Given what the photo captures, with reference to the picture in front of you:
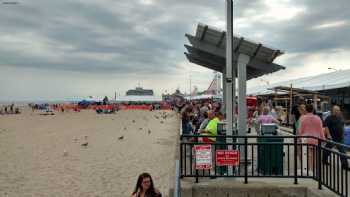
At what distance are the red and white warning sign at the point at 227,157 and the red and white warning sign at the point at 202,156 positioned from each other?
0.54 ft

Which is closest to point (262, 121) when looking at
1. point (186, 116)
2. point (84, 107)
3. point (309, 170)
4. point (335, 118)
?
point (335, 118)

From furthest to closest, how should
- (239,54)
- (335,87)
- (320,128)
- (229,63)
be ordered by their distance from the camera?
(335,87) → (239,54) → (320,128) → (229,63)

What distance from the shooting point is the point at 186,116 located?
16.5m

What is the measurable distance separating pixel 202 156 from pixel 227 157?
0.44 meters

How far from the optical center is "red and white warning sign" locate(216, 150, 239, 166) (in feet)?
24.9

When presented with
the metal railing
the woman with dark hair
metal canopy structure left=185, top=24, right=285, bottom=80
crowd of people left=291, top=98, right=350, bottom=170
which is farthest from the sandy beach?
the woman with dark hair

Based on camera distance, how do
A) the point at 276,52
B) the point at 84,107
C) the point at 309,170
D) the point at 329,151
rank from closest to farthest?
the point at 329,151 < the point at 309,170 < the point at 276,52 < the point at 84,107

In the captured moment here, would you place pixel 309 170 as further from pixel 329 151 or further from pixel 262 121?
pixel 262 121

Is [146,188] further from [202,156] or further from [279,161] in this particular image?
[279,161]

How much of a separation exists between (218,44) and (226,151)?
3.39 metres

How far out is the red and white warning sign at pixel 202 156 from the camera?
7.52m

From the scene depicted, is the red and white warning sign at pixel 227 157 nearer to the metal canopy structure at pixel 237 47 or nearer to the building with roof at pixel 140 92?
the metal canopy structure at pixel 237 47

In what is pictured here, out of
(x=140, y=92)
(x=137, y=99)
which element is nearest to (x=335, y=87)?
(x=137, y=99)

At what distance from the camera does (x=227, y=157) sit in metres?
7.61
